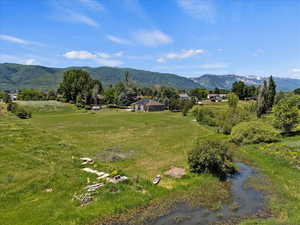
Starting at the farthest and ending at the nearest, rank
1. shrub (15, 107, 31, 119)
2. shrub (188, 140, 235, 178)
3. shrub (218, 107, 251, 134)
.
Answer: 1. shrub (15, 107, 31, 119)
2. shrub (218, 107, 251, 134)
3. shrub (188, 140, 235, 178)

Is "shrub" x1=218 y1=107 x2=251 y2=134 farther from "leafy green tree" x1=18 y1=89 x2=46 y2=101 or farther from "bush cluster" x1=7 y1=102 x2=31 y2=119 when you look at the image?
"leafy green tree" x1=18 y1=89 x2=46 y2=101

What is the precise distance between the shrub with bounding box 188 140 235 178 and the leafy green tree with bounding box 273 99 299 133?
19.4m

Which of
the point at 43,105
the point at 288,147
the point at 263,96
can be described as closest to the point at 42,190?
the point at 288,147

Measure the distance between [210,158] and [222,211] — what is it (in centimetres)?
524

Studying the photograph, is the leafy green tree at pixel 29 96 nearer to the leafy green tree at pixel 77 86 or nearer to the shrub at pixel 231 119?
the leafy green tree at pixel 77 86

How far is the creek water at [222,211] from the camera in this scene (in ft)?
34.7

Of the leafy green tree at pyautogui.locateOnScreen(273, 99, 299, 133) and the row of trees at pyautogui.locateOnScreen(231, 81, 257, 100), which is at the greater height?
the row of trees at pyautogui.locateOnScreen(231, 81, 257, 100)

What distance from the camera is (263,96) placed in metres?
46.0

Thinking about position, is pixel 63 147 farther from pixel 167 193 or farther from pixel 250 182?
pixel 250 182

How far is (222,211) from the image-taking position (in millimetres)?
11531

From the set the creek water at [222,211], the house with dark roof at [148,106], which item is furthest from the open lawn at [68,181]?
the house with dark roof at [148,106]

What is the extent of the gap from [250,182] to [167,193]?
290 inches

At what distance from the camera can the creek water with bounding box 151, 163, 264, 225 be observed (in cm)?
1056

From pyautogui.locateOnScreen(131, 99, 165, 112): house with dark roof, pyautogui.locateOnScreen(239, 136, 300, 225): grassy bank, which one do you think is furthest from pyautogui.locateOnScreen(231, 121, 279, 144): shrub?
pyautogui.locateOnScreen(131, 99, 165, 112): house with dark roof
